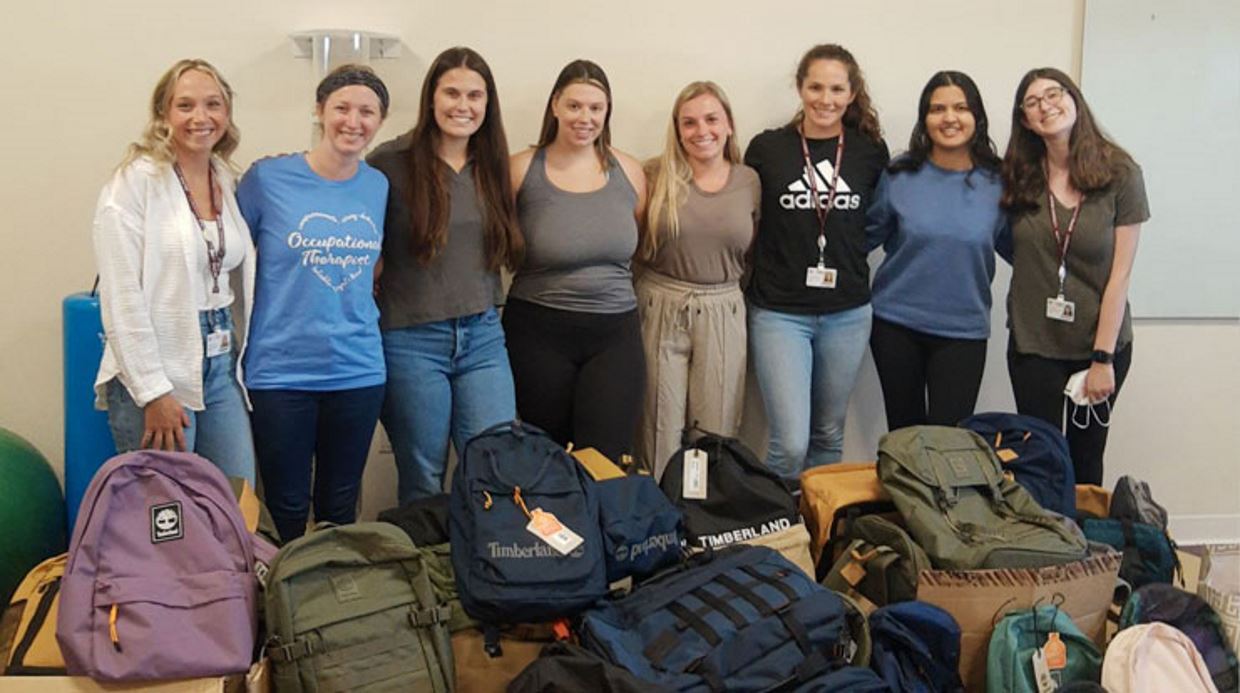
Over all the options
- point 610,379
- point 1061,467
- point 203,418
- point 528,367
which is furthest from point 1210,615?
point 203,418

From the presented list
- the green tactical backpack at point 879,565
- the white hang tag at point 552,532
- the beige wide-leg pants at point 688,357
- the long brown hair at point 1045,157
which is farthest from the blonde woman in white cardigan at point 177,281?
the long brown hair at point 1045,157

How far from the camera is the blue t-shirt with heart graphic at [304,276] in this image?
2.49m

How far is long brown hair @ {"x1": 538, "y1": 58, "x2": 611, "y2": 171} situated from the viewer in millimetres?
2893

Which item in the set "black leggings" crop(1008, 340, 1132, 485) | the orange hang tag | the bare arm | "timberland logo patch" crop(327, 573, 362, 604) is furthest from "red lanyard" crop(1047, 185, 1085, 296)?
"timberland logo patch" crop(327, 573, 362, 604)

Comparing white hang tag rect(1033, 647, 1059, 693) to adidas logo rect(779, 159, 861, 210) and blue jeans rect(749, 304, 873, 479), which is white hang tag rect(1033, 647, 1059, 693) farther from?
adidas logo rect(779, 159, 861, 210)

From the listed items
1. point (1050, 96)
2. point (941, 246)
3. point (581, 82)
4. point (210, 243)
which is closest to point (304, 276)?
point (210, 243)

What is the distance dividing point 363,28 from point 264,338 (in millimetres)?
1212

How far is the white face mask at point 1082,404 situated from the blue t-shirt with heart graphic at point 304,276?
7.00 feet

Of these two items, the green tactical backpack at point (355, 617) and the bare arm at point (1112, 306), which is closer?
the green tactical backpack at point (355, 617)

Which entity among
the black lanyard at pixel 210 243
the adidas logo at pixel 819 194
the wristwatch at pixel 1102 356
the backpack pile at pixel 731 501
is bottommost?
the backpack pile at pixel 731 501

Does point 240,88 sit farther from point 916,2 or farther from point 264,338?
point 916,2

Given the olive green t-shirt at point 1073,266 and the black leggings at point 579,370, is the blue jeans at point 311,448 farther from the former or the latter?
the olive green t-shirt at point 1073,266

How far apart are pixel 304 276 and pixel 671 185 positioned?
1.16m

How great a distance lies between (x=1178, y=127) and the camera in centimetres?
363
